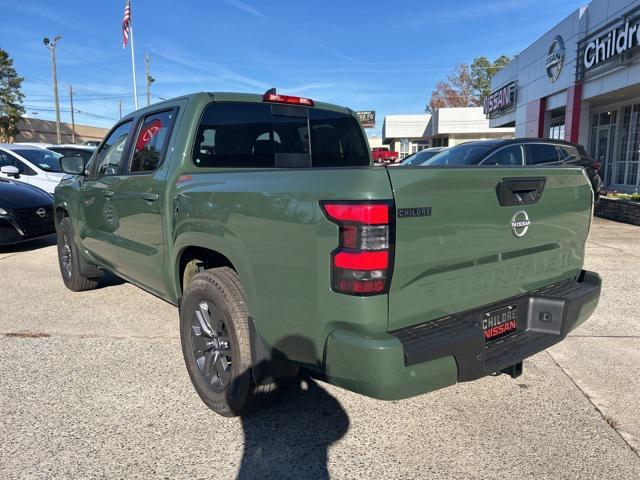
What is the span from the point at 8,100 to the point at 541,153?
52.6 meters

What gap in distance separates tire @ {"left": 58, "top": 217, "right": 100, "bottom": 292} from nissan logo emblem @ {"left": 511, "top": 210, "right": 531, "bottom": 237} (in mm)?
4678

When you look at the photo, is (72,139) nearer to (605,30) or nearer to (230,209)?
(605,30)

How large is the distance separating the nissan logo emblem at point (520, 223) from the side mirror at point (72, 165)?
13.9 ft

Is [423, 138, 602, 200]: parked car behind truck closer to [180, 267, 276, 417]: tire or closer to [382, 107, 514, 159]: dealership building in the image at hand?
[180, 267, 276, 417]: tire

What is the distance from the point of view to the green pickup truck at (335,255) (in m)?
2.15

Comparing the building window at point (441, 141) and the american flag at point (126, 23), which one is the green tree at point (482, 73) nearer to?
the building window at point (441, 141)

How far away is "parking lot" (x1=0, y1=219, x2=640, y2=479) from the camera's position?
2570 millimetres

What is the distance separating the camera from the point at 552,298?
2848 millimetres

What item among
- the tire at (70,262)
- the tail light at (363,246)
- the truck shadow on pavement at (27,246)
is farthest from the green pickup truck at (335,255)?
the truck shadow on pavement at (27,246)

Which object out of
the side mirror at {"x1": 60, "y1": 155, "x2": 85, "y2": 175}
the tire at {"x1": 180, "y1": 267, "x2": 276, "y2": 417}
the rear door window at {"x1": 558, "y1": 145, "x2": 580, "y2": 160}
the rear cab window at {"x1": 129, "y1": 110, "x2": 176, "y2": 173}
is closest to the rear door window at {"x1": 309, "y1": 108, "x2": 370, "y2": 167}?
the rear cab window at {"x1": 129, "y1": 110, "x2": 176, "y2": 173}

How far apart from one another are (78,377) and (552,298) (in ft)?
10.7

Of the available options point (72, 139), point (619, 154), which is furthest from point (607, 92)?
point (72, 139)

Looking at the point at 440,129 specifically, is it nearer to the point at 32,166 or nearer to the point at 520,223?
the point at 32,166

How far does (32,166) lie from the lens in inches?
434
